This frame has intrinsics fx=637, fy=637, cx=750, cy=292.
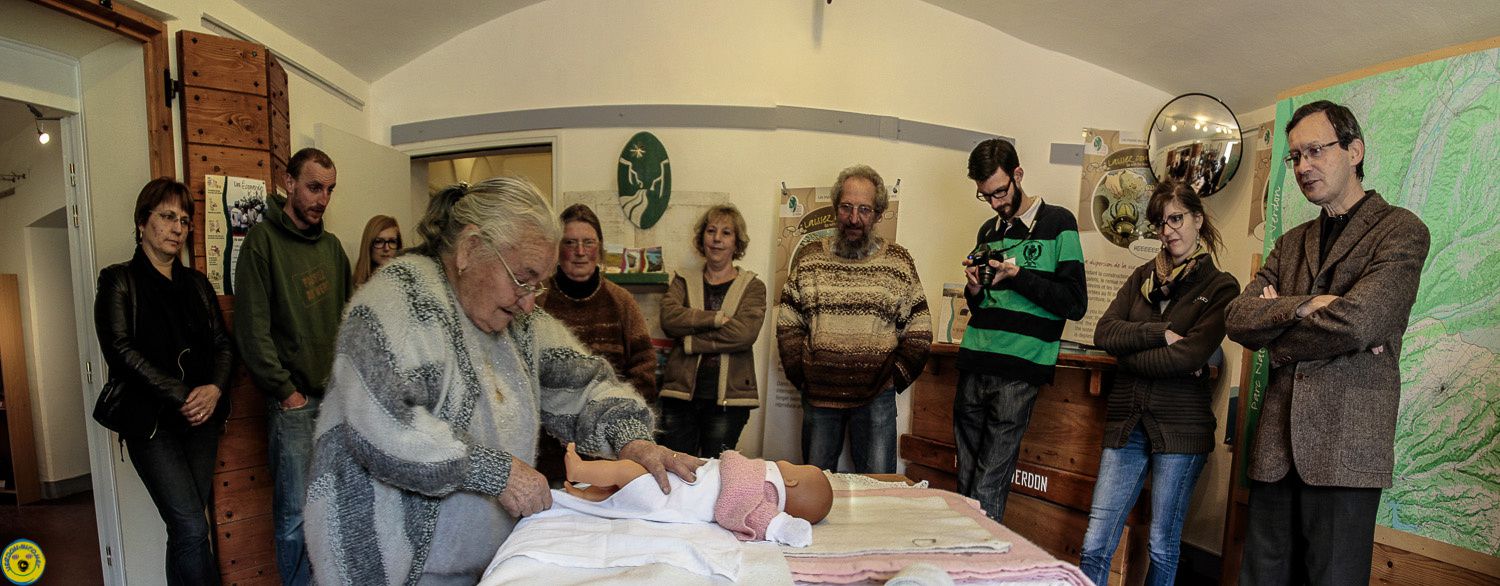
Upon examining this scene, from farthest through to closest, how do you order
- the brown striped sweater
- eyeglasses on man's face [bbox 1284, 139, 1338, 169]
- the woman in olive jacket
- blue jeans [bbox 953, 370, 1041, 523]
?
the woman in olive jacket < the brown striped sweater < blue jeans [bbox 953, 370, 1041, 523] < eyeglasses on man's face [bbox 1284, 139, 1338, 169]

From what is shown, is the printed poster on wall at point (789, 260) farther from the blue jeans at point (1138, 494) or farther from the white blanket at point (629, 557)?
the white blanket at point (629, 557)

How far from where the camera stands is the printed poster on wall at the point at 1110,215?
368 centimetres

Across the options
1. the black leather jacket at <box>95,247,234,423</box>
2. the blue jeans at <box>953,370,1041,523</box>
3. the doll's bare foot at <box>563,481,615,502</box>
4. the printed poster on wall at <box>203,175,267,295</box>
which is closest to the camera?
the doll's bare foot at <box>563,481,615,502</box>

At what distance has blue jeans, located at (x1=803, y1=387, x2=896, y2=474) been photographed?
2.87m

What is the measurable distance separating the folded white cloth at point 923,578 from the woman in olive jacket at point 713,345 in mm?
2180

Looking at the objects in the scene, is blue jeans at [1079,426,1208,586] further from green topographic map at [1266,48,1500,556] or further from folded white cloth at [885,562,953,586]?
folded white cloth at [885,562,953,586]

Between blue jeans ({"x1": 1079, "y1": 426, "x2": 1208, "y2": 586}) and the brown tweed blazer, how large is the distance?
1.50 ft

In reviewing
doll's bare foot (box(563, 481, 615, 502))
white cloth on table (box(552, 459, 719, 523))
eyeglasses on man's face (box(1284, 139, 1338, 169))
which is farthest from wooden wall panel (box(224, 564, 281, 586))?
eyeglasses on man's face (box(1284, 139, 1338, 169))

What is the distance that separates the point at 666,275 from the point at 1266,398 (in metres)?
2.79

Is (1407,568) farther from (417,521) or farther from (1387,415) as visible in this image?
(417,521)

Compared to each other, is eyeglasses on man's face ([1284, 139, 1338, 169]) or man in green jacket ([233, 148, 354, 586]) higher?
eyeglasses on man's face ([1284, 139, 1338, 169])

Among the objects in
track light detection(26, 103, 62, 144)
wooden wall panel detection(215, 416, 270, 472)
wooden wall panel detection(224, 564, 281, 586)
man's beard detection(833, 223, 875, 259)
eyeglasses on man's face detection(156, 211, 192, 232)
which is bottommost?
wooden wall panel detection(224, 564, 281, 586)

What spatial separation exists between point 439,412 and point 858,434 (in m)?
2.04

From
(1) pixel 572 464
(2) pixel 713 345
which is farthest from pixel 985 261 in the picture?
(1) pixel 572 464
